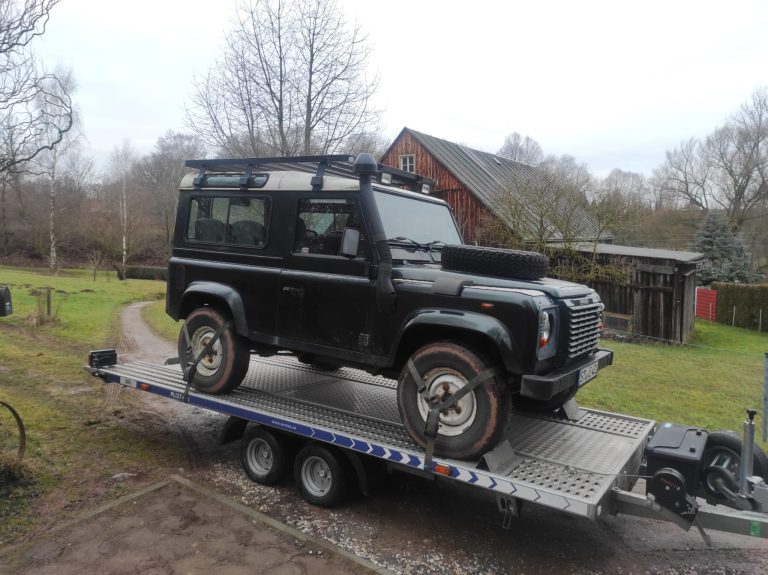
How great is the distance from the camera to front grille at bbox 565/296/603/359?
4.17 m

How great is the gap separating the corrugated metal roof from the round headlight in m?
13.9

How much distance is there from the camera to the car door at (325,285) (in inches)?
184

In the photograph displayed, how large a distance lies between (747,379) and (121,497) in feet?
36.7

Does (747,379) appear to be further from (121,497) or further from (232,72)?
(232,72)

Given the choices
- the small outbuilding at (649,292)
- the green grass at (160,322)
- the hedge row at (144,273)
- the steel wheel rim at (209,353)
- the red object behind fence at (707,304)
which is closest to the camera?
the steel wheel rim at (209,353)

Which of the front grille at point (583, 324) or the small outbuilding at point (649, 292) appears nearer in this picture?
the front grille at point (583, 324)

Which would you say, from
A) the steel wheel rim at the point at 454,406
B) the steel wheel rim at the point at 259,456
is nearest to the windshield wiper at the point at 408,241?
the steel wheel rim at the point at 454,406

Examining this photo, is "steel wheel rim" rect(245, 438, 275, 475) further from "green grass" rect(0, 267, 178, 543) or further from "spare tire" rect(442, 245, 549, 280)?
"spare tire" rect(442, 245, 549, 280)

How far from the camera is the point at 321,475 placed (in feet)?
15.8

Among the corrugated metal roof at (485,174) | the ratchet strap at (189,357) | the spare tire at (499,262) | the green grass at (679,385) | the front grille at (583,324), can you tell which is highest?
the corrugated metal roof at (485,174)

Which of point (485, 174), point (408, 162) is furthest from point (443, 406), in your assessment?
point (485, 174)

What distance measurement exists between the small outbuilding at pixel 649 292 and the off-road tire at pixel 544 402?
12.9 meters

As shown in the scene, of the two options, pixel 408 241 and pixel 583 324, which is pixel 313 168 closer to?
pixel 408 241

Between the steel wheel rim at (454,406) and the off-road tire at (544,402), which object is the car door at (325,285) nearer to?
the steel wheel rim at (454,406)
